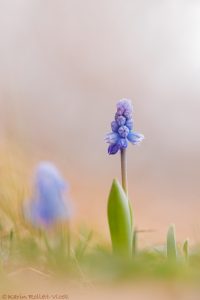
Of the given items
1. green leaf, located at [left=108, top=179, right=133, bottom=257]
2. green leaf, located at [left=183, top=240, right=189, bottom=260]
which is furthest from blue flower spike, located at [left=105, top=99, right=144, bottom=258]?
green leaf, located at [left=183, top=240, right=189, bottom=260]

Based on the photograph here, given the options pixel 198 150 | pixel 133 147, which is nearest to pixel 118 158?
pixel 133 147

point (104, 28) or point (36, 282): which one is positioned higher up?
point (104, 28)

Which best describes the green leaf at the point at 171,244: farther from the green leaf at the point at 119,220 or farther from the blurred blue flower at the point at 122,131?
the blurred blue flower at the point at 122,131

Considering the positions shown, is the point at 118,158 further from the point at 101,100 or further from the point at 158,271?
the point at 158,271

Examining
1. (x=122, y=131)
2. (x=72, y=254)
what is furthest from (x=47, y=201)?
(x=122, y=131)

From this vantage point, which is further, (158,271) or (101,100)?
(101,100)

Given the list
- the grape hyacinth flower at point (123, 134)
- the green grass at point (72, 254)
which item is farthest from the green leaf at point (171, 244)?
the grape hyacinth flower at point (123, 134)

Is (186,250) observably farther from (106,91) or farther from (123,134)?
(106,91)

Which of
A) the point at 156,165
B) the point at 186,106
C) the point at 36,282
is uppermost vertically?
the point at 186,106

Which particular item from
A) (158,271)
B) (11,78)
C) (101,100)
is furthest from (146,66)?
(158,271)
